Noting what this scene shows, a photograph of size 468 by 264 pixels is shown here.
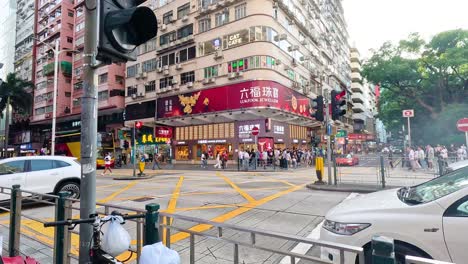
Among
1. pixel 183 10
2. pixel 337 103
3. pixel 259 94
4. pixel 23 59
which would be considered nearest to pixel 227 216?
pixel 337 103

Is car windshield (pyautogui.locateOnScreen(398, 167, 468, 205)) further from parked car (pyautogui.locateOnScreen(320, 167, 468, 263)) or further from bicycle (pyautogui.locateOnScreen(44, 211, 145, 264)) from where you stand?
bicycle (pyautogui.locateOnScreen(44, 211, 145, 264))

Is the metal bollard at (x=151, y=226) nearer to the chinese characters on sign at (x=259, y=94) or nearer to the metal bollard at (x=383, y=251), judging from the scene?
the metal bollard at (x=383, y=251)

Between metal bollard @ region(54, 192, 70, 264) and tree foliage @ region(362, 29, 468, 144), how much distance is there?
3672 centimetres

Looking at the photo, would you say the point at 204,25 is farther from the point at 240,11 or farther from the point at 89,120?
Result: the point at 89,120

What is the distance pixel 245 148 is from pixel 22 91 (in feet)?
122

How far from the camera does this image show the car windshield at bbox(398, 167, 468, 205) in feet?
10.8

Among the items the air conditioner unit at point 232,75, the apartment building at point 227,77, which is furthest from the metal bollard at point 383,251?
the air conditioner unit at point 232,75

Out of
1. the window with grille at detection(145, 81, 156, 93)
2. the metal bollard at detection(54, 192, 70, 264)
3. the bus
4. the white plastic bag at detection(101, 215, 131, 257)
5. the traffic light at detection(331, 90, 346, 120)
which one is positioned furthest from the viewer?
the window with grille at detection(145, 81, 156, 93)

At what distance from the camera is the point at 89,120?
8.18ft

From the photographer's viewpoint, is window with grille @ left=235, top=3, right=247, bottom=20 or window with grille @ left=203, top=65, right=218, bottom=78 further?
window with grille @ left=203, top=65, right=218, bottom=78

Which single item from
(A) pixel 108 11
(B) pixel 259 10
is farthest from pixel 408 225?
(B) pixel 259 10

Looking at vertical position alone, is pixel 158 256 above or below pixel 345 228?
above

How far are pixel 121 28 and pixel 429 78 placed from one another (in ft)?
132

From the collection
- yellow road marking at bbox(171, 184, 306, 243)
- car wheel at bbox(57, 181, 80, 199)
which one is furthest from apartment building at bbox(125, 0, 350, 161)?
car wheel at bbox(57, 181, 80, 199)
